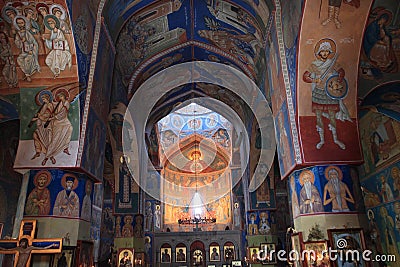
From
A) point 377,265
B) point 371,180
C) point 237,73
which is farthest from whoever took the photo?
point 237,73

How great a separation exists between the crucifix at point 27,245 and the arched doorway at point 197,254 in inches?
752

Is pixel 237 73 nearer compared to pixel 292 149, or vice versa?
pixel 292 149

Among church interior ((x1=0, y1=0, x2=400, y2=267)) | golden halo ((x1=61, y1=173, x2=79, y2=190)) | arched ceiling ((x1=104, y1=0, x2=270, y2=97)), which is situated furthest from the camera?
arched ceiling ((x1=104, y1=0, x2=270, y2=97))

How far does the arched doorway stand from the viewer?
25.5 meters

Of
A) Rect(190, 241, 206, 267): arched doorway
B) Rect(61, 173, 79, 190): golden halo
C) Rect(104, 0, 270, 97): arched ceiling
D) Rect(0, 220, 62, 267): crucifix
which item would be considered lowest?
Rect(190, 241, 206, 267): arched doorway

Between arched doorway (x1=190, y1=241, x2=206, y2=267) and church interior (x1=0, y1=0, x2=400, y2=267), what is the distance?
1034cm

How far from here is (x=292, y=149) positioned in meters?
9.27

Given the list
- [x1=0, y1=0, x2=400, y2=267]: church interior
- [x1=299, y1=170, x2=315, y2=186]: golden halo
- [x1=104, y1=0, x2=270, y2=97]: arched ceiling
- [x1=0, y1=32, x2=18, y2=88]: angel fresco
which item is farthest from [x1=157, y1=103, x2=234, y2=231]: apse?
[x1=299, y1=170, x2=315, y2=186]: golden halo

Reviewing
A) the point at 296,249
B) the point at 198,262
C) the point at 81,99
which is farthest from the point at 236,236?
the point at 81,99

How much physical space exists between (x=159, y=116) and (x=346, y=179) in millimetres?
12189

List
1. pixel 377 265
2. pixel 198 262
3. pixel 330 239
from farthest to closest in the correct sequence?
pixel 198 262, pixel 377 265, pixel 330 239

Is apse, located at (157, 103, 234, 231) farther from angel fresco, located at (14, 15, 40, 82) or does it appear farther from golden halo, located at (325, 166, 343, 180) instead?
golden halo, located at (325, 166, 343, 180)

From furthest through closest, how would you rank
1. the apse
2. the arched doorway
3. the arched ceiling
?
the apse → the arched doorway → the arched ceiling

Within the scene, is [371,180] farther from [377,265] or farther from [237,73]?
[237,73]
